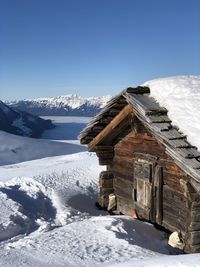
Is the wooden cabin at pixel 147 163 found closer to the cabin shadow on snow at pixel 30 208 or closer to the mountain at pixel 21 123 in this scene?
the cabin shadow on snow at pixel 30 208

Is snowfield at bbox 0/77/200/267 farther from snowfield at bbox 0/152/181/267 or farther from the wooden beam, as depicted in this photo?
the wooden beam

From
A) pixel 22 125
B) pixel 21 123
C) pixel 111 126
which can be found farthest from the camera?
pixel 21 123

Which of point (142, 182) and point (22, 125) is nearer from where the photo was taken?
point (142, 182)

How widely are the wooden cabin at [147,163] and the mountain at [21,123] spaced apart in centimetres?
7792

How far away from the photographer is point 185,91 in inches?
372

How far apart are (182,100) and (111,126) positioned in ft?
7.80

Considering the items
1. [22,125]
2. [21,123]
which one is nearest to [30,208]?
[22,125]

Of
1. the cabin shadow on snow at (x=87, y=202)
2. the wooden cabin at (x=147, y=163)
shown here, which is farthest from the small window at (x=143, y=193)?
the cabin shadow on snow at (x=87, y=202)

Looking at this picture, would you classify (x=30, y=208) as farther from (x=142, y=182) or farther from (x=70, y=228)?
(x=142, y=182)

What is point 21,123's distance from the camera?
Result: 103 m

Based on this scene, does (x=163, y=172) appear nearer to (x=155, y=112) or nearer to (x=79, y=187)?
(x=155, y=112)

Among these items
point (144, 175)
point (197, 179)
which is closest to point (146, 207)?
point (144, 175)

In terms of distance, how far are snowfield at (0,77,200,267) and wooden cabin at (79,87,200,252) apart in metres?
0.45

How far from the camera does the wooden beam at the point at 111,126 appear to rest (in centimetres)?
1032
